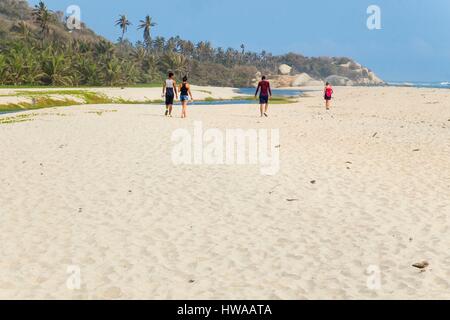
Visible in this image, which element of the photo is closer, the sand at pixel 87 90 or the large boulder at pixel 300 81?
the sand at pixel 87 90

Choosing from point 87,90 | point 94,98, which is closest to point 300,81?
point 87,90

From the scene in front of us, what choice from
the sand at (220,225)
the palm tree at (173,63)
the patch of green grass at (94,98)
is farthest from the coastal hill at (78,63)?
the sand at (220,225)

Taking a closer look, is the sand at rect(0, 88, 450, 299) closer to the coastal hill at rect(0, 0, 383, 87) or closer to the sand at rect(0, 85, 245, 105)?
the sand at rect(0, 85, 245, 105)

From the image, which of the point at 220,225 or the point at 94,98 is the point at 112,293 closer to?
the point at 220,225

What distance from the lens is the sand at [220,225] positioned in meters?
6.61

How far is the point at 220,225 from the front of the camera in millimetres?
9039

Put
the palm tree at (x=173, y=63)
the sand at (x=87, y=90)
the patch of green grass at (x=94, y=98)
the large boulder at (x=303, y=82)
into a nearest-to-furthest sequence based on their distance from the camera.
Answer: the sand at (x=87, y=90)
the patch of green grass at (x=94, y=98)
the palm tree at (x=173, y=63)
the large boulder at (x=303, y=82)

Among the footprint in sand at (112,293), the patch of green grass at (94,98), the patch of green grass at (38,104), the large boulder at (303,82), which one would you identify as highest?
the large boulder at (303,82)

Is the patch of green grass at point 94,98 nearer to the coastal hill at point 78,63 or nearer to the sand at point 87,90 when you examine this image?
the sand at point 87,90

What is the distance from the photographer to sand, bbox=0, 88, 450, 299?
260 inches

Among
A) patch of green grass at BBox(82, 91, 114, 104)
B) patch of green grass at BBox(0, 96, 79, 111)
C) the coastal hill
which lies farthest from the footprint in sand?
the coastal hill

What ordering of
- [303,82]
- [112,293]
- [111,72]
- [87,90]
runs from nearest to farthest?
[112,293]
[87,90]
[111,72]
[303,82]

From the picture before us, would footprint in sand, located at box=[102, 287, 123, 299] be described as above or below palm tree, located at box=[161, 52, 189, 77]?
below

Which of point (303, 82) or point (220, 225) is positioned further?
point (303, 82)
